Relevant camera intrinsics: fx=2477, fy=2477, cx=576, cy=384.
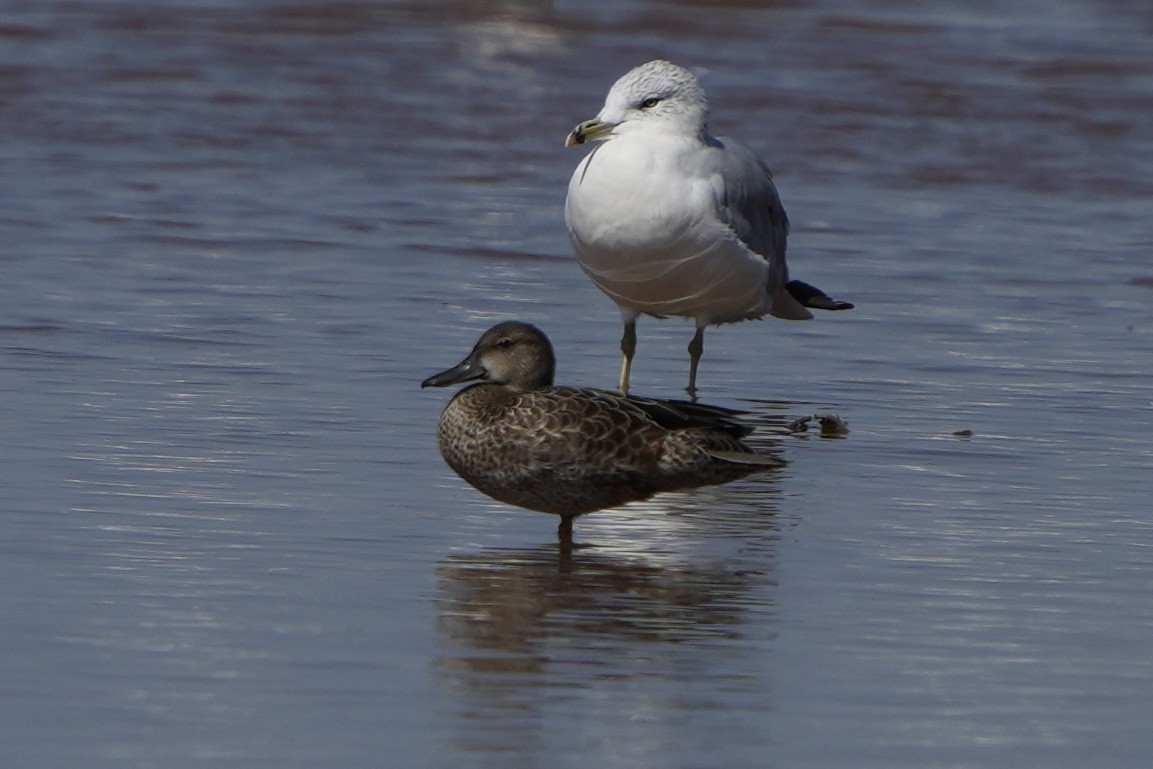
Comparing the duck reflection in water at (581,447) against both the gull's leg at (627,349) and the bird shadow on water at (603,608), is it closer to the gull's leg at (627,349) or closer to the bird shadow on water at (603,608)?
the bird shadow on water at (603,608)

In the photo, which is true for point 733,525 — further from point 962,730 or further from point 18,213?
point 18,213

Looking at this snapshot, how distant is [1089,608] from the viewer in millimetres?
5605

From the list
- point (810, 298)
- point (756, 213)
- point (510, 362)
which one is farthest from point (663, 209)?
point (510, 362)

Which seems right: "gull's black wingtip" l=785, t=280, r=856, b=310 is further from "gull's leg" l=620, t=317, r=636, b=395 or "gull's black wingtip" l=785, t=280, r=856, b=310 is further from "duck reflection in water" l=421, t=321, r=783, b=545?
"duck reflection in water" l=421, t=321, r=783, b=545

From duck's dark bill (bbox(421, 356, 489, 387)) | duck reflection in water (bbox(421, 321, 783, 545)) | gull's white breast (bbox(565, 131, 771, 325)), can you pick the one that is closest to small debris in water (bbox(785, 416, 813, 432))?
gull's white breast (bbox(565, 131, 771, 325))

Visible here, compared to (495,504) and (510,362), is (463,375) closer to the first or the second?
(510,362)

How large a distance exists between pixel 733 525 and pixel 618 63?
1182 cm

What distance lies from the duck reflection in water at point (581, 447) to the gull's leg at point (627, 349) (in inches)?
82.0

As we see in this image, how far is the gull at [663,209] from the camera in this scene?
8.38 m

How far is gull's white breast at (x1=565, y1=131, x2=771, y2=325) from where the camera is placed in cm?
837

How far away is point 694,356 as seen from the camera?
8.80 metres

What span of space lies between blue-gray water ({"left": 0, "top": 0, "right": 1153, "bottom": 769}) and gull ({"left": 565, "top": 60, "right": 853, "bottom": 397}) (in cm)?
33

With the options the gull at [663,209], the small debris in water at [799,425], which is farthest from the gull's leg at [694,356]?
the small debris in water at [799,425]

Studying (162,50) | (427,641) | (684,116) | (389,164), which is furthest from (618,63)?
(427,641)
